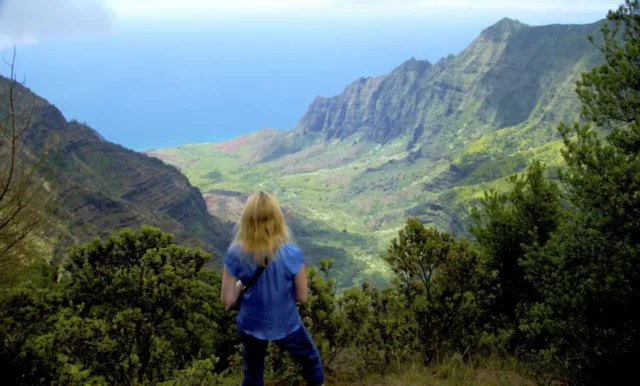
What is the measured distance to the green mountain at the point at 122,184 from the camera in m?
62.1

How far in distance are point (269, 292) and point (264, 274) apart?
218 millimetres

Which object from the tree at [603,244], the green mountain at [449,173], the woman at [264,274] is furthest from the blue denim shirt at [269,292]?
the green mountain at [449,173]

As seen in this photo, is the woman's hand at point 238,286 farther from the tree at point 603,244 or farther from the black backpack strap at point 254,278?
the tree at point 603,244

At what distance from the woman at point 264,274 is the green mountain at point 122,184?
2344 inches

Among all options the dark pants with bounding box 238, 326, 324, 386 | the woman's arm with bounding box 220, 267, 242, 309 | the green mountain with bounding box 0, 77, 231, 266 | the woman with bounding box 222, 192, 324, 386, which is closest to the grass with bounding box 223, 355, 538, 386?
the dark pants with bounding box 238, 326, 324, 386

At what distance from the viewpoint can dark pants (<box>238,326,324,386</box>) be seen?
204 inches

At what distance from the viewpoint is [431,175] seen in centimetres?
16350

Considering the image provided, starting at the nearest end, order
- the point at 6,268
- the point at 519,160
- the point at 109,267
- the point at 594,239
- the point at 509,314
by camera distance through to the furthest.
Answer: the point at 6,268
the point at 594,239
the point at 109,267
the point at 509,314
the point at 519,160

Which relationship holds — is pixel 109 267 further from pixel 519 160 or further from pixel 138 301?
pixel 519 160

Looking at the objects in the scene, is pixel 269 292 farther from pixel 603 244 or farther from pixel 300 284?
pixel 603 244

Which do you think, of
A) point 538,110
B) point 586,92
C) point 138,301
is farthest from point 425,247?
point 538,110

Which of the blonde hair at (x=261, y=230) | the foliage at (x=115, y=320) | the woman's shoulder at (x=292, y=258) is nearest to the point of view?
the blonde hair at (x=261, y=230)

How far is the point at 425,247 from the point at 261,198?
6230mm

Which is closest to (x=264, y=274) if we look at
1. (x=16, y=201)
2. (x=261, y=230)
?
(x=261, y=230)
